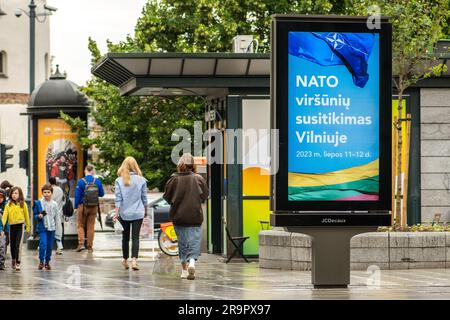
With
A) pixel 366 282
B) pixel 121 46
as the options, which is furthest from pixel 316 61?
pixel 121 46

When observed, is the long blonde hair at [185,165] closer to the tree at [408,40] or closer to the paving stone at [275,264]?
the paving stone at [275,264]

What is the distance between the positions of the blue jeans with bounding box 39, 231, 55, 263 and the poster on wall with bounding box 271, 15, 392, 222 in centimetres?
617

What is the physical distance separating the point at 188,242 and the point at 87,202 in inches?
334

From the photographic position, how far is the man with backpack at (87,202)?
27000mm

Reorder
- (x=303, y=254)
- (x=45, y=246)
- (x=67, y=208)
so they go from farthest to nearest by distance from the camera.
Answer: (x=67, y=208)
(x=45, y=246)
(x=303, y=254)

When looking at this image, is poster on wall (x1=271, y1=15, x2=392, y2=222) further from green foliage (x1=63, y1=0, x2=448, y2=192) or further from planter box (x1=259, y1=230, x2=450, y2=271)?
green foliage (x1=63, y1=0, x2=448, y2=192)

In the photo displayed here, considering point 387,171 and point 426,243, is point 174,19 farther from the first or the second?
point 387,171

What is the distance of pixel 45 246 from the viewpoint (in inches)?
851

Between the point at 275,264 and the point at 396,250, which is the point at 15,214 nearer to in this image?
the point at 275,264

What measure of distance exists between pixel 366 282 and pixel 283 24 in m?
3.93

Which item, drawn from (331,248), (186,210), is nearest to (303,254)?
(186,210)

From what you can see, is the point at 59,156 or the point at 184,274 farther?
the point at 59,156

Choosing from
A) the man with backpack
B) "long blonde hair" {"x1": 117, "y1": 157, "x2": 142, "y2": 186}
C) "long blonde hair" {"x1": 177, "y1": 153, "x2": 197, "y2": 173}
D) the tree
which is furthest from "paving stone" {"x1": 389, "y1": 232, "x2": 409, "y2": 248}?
the man with backpack

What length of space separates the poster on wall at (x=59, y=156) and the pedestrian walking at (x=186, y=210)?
381 inches
